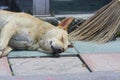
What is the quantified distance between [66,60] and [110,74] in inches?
34.8

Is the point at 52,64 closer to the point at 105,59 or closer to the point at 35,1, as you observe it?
the point at 105,59

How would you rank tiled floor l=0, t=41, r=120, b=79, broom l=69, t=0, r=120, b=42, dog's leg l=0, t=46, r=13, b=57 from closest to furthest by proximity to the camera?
Answer: tiled floor l=0, t=41, r=120, b=79 → dog's leg l=0, t=46, r=13, b=57 → broom l=69, t=0, r=120, b=42

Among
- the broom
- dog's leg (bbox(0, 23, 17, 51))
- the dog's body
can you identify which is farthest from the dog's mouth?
the broom

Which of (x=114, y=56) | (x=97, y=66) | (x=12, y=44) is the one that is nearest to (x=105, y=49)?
(x=114, y=56)

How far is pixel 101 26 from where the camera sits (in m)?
8.49

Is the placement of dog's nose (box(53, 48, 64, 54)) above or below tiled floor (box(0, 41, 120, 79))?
above

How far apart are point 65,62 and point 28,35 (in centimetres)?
77

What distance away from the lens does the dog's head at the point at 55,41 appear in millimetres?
7422

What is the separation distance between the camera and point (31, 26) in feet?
25.0

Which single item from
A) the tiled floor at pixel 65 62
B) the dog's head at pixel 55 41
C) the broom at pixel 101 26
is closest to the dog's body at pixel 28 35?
the dog's head at pixel 55 41

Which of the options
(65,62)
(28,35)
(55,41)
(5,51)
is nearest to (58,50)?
(55,41)

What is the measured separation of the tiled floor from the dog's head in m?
0.12

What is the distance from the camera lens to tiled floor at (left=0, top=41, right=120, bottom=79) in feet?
22.4

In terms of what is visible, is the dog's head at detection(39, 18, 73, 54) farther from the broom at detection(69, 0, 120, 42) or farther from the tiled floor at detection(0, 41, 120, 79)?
the broom at detection(69, 0, 120, 42)
